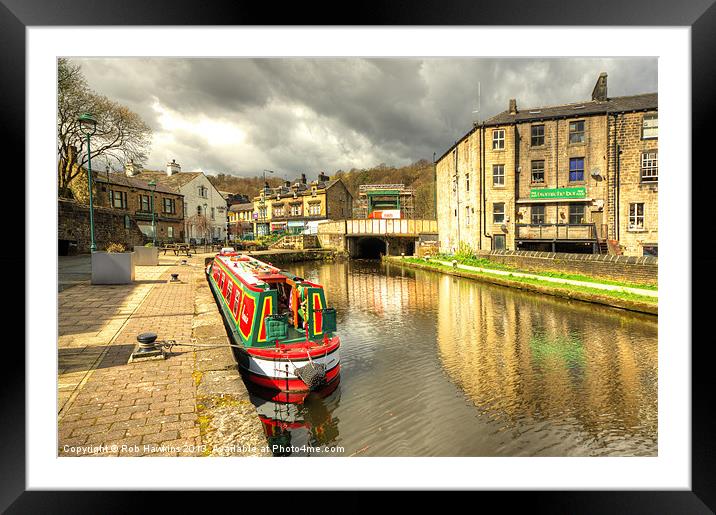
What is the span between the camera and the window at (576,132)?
19.6 metres

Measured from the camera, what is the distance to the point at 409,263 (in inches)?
1044

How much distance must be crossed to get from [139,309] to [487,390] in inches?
299

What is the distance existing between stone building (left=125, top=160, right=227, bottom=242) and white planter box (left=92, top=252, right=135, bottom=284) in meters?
21.4

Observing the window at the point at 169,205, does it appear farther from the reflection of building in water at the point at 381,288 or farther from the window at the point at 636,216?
the window at the point at 636,216

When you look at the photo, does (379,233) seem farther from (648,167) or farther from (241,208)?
(241,208)

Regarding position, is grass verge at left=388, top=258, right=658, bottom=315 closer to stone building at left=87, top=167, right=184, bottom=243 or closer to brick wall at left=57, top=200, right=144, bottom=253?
stone building at left=87, top=167, right=184, bottom=243

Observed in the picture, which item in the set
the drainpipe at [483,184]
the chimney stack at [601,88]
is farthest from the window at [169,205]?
the chimney stack at [601,88]

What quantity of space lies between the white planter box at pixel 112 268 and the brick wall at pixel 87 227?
941cm

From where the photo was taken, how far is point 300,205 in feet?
142

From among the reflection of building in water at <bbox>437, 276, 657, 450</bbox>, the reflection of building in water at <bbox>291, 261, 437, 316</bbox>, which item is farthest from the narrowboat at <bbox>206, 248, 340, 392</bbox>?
the reflection of building in water at <bbox>291, 261, 437, 316</bbox>

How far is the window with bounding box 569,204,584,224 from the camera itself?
771 inches
